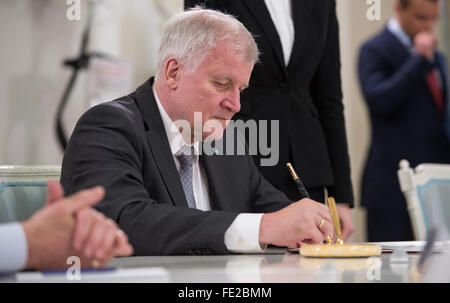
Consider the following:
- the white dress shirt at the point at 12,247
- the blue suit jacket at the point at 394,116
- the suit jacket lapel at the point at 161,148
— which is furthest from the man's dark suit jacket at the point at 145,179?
the blue suit jacket at the point at 394,116

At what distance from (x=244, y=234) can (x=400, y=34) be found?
2.27 meters

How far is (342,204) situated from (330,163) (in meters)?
0.14

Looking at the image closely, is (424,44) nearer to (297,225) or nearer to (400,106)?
(400,106)

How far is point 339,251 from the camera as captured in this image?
1366mm

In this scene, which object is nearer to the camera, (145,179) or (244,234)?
(244,234)

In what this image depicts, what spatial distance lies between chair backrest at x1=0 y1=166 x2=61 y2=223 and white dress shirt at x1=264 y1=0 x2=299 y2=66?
0.86 meters

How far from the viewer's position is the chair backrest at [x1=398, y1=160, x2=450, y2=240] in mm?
2414

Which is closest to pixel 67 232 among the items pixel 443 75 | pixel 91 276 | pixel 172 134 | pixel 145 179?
pixel 91 276

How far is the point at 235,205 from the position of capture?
194cm

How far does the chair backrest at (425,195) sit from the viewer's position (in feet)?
7.92

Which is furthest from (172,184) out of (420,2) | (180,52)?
(420,2)

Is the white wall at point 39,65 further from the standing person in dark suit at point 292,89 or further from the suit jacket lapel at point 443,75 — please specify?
the standing person in dark suit at point 292,89

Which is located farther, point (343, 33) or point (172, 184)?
point (343, 33)

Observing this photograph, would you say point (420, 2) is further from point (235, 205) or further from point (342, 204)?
point (235, 205)
